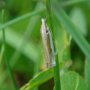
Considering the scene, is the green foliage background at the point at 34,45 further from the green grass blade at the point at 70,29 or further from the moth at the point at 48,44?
the moth at the point at 48,44

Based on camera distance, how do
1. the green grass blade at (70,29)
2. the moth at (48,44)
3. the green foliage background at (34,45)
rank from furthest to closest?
the green foliage background at (34,45)
the green grass blade at (70,29)
the moth at (48,44)

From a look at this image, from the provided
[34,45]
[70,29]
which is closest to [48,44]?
[70,29]

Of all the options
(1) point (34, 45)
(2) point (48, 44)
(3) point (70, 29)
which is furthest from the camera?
(1) point (34, 45)

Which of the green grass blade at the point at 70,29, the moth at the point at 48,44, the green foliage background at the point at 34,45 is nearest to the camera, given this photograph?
the moth at the point at 48,44

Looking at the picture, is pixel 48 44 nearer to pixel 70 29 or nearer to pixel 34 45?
pixel 70 29

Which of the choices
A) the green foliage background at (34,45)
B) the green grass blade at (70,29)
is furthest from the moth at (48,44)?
the green foliage background at (34,45)

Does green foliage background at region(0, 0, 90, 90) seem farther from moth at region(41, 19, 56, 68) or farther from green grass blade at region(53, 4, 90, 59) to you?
moth at region(41, 19, 56, 68)

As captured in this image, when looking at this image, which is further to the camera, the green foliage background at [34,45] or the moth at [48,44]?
the green foliage background at [34,45]

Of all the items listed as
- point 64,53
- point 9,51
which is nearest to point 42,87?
point 64,53

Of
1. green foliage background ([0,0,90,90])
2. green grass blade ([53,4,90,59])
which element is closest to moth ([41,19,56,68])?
green grass blade ([53,4,90,59])

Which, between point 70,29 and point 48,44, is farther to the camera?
point 70,29

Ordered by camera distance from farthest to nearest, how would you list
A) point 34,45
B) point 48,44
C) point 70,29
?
1. point 34,45
2. point 70,29
3. point 48,44

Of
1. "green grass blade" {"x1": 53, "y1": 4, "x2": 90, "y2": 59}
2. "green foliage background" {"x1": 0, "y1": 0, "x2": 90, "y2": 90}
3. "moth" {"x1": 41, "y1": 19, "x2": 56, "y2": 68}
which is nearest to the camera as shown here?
"moth" {"x1": 41, "y1": 19, "x2": 56, "y2": 68}
